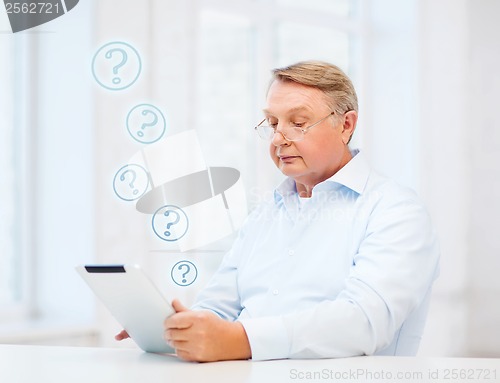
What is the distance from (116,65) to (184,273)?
0.89 metres

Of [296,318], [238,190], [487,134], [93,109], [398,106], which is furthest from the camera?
[398,106]

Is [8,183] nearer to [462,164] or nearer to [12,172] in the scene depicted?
[12,172]

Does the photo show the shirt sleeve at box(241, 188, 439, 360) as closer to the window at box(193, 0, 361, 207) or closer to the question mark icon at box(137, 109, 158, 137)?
the question mark icon at box(137, 109, 158, 137)

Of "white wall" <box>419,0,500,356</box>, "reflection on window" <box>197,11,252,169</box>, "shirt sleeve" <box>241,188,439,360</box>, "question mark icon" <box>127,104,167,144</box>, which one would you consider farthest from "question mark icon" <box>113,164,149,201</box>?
"white wall" <box>419,0,500,356</box>

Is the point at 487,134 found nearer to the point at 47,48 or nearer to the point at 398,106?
the point at 398,106

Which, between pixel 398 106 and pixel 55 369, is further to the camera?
pixel 398 106

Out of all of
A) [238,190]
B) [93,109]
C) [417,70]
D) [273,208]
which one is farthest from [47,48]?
[417,70]

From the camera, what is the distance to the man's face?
6.34 feet

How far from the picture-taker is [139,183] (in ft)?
10.0

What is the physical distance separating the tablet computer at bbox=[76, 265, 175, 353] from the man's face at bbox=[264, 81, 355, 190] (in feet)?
2.05

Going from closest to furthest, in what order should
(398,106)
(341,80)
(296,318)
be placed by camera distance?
(296,318) < (341,80) < (398,106)

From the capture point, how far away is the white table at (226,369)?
4.11ft

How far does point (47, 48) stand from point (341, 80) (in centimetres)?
162

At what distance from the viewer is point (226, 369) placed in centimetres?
136
